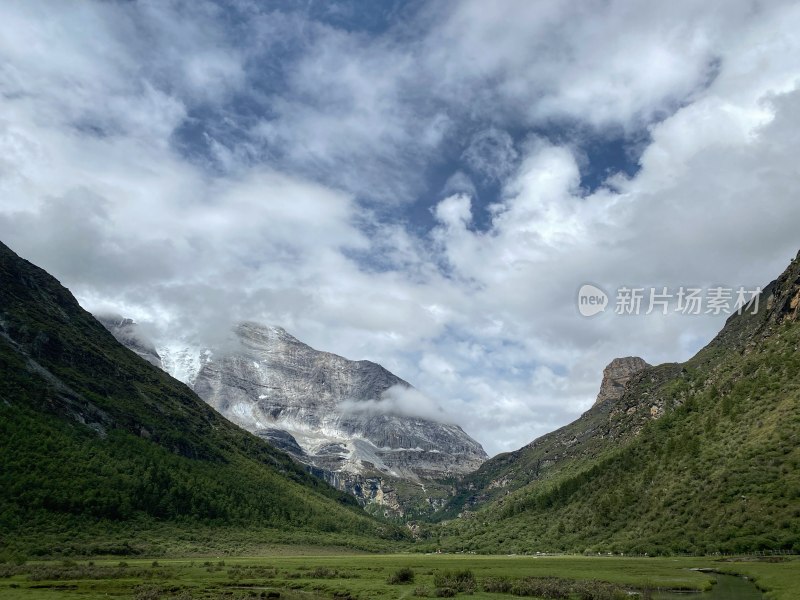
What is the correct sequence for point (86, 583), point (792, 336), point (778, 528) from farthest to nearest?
point (792, 336) → point (778, 528) → point (86, 583)

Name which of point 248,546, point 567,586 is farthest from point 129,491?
point 567,586

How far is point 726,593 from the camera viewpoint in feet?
231

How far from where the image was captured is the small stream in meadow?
67.2 metres

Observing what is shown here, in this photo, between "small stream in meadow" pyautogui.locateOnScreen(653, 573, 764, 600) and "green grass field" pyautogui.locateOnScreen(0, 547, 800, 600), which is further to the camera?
"green grass field" pyautogui.locateOnScreen(0, 547, 800, 600)

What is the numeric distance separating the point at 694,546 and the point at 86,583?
127 metres

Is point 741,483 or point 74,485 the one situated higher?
point 741,483

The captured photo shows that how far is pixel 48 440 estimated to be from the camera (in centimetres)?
17625

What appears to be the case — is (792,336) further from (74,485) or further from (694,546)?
(74,485)

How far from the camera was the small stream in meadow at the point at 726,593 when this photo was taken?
67162 millimetres

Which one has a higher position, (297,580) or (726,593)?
(726,593)

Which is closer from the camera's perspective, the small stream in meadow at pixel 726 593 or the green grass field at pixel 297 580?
the small stream in meadow at pixel 726 593

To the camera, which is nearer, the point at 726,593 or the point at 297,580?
the point at 726,593

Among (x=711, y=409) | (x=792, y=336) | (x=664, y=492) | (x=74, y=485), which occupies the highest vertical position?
(x=792, y=336)

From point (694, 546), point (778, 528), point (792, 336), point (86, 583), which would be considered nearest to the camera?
point (86, 583)
